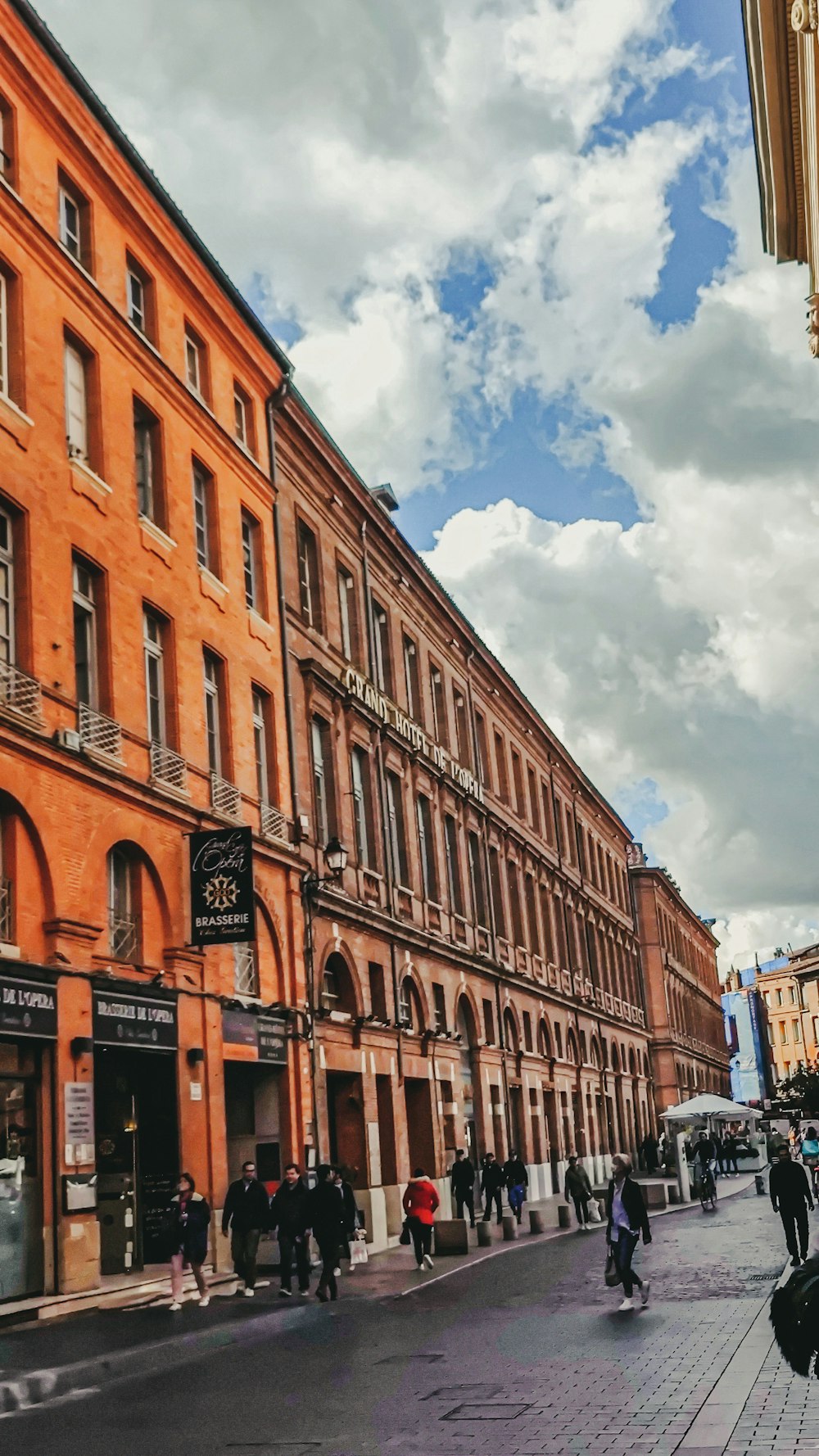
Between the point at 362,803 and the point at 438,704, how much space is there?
9.48m

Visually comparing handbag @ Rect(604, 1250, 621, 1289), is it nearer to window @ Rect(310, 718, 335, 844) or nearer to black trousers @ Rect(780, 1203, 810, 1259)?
black trousers @ Rect(780, 1203, 810, 1259)

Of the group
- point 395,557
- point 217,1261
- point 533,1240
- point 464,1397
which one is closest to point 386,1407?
point 464,1397

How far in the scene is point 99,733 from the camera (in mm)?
21688

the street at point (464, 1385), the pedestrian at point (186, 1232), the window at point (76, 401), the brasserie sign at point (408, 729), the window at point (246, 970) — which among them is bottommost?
the street at point (464, 1385)

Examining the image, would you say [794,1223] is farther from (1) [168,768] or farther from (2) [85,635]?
(2) [85,635]

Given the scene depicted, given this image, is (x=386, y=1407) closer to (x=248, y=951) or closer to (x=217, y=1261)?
(x=217, y=1261)

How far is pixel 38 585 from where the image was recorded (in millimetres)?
20719

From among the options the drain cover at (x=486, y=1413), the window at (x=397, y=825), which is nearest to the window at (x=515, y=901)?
the window at (x=397, y=825)

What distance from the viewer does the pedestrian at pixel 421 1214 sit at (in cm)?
2377

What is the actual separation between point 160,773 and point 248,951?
15.4ft

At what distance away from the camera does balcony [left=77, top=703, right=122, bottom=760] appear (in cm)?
2123

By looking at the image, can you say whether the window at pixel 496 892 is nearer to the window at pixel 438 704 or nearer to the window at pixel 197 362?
Result: the window at pixel 438 704

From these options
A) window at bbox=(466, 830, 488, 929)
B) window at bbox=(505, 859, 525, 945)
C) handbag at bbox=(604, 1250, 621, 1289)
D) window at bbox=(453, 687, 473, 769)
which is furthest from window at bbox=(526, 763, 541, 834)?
handbag at bbox=(604, 1250, 621, 1289)

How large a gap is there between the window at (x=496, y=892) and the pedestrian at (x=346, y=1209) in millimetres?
21715
